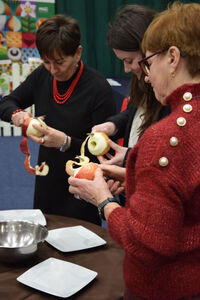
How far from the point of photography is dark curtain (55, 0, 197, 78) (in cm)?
651

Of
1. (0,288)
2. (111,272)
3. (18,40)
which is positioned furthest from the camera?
(18,40)

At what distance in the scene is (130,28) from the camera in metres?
1.70

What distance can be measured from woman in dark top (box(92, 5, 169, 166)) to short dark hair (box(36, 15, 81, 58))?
0.97ft

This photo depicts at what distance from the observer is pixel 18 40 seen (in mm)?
5867

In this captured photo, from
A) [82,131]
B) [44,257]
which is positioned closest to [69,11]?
[82,131]

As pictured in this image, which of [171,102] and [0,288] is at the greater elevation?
[171,102]

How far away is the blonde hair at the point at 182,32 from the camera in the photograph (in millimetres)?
1000

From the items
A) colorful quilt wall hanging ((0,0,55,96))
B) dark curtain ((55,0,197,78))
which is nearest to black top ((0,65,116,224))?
colorful quilt wall hanging ((0,0,55,96))

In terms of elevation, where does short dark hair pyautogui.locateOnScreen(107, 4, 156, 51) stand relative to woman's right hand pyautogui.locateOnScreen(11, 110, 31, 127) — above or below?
above

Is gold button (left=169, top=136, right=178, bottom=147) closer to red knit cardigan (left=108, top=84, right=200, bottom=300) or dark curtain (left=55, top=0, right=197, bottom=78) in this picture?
red knit cardigan (left=108, top=84, right=200, bottom=300)

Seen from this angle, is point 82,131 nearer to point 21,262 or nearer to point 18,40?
point 21,262

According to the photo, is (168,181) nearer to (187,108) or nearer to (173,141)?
(173,141)

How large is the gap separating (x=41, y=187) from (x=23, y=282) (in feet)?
3.30

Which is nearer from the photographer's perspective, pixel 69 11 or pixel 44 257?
pixel 44 257
